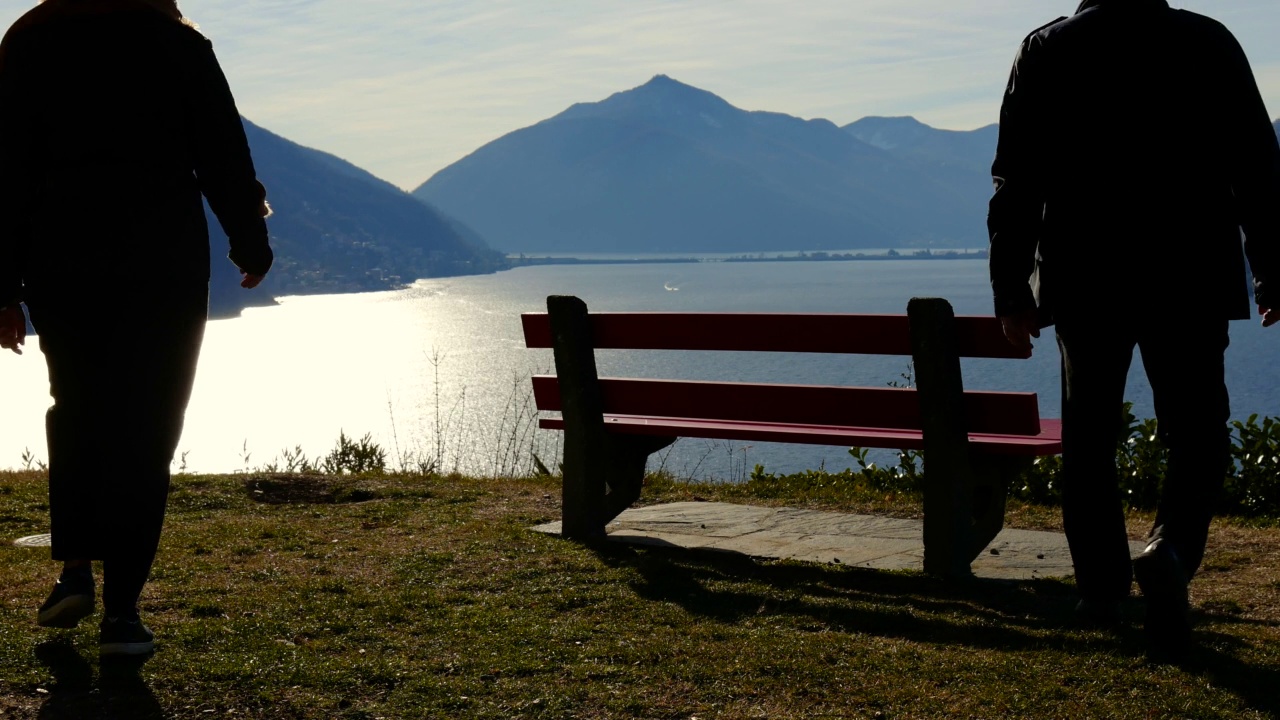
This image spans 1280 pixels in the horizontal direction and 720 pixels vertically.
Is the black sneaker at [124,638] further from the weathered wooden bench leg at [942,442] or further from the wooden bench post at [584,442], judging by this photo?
the weathered wooden bench leg at [942,442]

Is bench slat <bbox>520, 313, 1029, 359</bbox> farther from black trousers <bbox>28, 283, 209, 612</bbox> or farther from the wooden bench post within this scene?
black trousers <bbox>28, 283, 209, 612</bbox>

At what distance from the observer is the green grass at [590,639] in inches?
125

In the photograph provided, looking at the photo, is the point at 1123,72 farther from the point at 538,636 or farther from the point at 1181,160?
the point at 538,636

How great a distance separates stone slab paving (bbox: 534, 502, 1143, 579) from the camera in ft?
16.6

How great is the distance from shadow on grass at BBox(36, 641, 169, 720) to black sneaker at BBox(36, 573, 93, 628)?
70 mm

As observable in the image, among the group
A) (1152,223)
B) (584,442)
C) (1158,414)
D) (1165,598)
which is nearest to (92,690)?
(584,442)

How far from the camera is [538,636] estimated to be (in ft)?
12.5

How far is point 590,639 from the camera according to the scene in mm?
3779

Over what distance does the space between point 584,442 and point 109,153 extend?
2476 mm

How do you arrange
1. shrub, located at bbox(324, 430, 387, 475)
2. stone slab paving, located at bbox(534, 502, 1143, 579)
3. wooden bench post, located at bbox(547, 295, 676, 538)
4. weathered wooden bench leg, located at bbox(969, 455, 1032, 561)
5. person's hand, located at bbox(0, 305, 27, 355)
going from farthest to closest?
shrub, located at bbox(324, 430, 387, 475) → wooden bench post, located at bbox(547, 295, 676, 538) → stone slab paving, located at bbox(534, 502, 1143, 579) → weathered wooden bench leg, located at bbox(969, 455, 1032, 561) → person's hand, located at bbox(0, 305, 27, 355)

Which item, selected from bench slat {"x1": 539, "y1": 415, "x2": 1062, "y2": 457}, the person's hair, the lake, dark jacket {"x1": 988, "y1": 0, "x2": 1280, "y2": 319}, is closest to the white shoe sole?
the lake

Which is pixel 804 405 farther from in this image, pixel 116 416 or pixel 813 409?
pixel 116 416

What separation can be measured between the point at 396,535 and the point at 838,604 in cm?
222

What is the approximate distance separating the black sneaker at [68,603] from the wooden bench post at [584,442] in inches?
85.9
